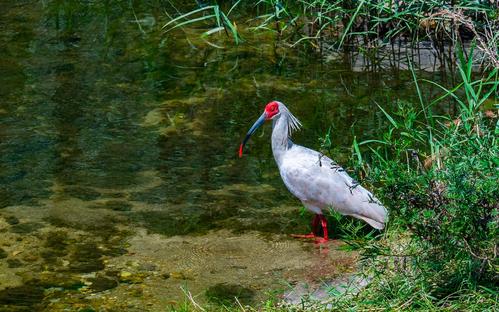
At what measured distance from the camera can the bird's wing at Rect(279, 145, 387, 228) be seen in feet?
22.6

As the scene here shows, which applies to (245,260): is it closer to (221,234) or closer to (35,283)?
(221,234)

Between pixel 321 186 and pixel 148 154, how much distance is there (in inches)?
66.0

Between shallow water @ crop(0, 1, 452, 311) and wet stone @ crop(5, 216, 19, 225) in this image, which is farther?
wet stone @ crop(5, 216, 19, 225)

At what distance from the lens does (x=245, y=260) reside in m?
6.58

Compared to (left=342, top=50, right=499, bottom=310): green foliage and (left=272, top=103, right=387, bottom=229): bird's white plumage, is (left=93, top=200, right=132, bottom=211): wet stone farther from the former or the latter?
(left=342, top=50, right=499, bottom=310): green foliage

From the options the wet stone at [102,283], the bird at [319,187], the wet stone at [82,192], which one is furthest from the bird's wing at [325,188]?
the wet stone at [102,283]

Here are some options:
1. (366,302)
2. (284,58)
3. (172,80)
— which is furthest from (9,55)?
(366,302)

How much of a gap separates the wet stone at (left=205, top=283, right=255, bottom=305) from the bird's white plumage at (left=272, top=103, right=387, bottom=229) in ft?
3.38

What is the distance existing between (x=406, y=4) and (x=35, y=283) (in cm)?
464

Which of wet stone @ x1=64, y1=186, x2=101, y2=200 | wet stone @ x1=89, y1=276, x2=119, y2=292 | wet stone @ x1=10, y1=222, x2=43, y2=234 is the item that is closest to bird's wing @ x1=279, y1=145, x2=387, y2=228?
wet stone @ x1=64, y1=186, x2=101, y2=200

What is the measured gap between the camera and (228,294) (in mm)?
6098

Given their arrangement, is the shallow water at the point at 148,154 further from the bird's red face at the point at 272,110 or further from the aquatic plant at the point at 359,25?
the bird's red face at the point at 272,110

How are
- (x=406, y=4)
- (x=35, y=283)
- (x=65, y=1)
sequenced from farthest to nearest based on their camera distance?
(x=65, y=1), (x=406, y=4), (x=35, y=283)

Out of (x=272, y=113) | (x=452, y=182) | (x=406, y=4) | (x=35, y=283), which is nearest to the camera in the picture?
(x=452, y=182)
